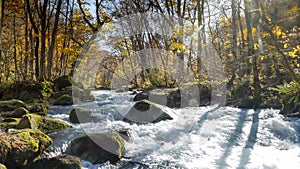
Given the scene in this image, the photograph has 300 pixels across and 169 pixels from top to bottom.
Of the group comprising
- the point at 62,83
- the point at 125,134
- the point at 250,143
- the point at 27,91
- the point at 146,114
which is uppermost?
the point at 62,83

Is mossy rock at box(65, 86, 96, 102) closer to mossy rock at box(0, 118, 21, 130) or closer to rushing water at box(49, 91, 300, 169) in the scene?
rushing water at box(49, 91, 300, 169)

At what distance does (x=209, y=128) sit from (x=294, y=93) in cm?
258

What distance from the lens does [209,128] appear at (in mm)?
7047

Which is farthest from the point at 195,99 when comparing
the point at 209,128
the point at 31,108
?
the point at 31,108

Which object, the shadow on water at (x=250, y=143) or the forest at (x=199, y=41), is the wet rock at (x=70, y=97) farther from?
the shadow on water at (x=250, y=143)

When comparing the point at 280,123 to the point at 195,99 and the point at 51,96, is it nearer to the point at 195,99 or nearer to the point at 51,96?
the point at 195,99

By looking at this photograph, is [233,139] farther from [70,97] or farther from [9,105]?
[70,97]

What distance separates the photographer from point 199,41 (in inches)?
416

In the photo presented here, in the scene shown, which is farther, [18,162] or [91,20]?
[91,20]

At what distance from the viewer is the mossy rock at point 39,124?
223 inches

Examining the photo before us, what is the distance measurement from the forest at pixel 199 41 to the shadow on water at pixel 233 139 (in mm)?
1314

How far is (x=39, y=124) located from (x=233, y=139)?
186 inches

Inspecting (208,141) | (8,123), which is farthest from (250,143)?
(8,123)

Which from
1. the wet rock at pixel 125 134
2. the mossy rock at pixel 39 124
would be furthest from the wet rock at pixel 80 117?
the wet rock at pixel 125 134
